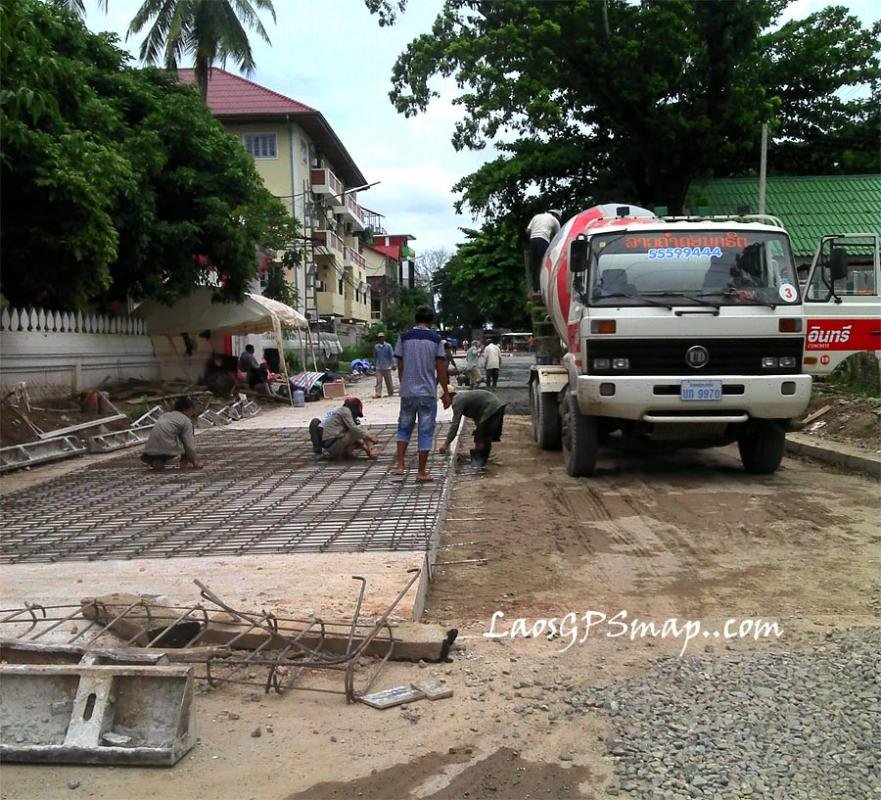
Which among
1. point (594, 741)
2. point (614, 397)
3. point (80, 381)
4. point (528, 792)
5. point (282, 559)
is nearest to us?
point (528, 792)

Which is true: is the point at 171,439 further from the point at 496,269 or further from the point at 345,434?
the point at 496,269

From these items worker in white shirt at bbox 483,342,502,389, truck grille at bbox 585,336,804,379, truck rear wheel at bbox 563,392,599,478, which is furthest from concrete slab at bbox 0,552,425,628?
worker in white shirt at bbox 483,342,502,389

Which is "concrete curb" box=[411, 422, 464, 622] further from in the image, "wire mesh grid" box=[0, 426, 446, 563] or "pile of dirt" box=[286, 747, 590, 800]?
"pile of dirt" box=[286, 747, 590, 800]

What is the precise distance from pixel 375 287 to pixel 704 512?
68.2 metres

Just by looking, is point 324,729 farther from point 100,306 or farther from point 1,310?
point 100,306

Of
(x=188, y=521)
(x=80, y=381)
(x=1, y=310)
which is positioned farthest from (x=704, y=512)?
(x=80, y=381)

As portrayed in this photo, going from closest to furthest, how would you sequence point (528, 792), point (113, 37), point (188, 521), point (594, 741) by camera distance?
point (528, 792) < point (594, 741) < point (188, 521) < point (113, 37)

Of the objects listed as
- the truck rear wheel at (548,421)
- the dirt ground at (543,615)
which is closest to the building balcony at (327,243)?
the truck rear wheel at (548,421)

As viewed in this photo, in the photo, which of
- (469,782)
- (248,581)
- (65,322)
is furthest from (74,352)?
(469,782)

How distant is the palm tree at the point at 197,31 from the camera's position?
25203mm

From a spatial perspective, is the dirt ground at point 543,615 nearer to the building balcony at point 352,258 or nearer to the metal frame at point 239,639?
A: the metal frame at point 239,639

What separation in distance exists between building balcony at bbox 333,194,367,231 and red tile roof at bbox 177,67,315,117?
6.85 meters

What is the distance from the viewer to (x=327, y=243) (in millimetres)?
44156

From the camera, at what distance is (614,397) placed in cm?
831
